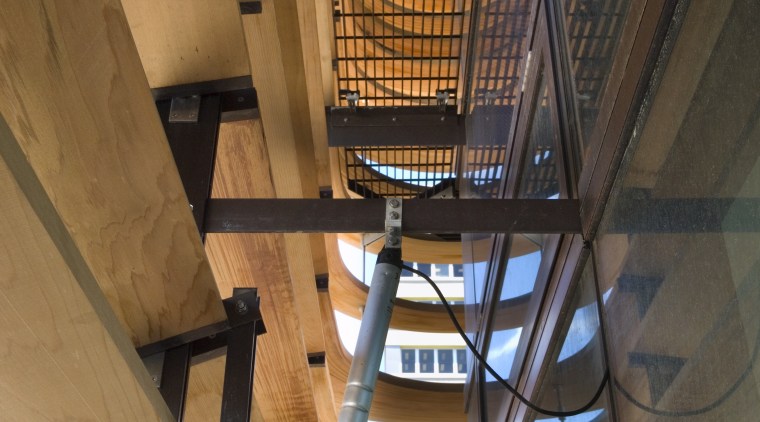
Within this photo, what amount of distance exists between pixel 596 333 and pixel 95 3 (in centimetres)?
112

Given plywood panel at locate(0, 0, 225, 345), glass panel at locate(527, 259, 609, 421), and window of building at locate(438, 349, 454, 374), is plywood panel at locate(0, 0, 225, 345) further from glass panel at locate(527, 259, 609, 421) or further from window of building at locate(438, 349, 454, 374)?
window of building at locate(438, 349, 454, 374)

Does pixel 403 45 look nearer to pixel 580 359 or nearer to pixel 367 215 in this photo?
pixel 367 215

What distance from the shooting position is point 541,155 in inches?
89.9

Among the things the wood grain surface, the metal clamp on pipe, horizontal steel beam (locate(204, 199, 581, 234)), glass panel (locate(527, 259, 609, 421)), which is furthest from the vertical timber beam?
glass panel (locate(527, 259, 609, 421))

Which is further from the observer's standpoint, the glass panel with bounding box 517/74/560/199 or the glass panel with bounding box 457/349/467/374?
the glass panel with bounding box 457/349/467/374

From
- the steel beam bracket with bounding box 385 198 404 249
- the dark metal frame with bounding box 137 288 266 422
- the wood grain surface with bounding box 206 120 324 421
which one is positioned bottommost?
the wood grain surface with bounding box 206 120 324 421

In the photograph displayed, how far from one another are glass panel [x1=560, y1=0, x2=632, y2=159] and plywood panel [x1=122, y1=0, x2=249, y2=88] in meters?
0.73

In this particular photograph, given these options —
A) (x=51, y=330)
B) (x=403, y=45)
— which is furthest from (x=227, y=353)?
(x=403, y=45)

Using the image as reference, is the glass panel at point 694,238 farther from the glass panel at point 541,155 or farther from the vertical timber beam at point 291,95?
the vertical timber beam at point 291,95

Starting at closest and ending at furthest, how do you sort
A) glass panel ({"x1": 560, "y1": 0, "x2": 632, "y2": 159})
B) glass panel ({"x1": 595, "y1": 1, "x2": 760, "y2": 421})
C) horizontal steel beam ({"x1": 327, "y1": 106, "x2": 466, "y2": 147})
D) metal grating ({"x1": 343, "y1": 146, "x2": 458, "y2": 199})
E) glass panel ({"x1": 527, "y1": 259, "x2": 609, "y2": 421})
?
glass panel ({"x1": 595, "y1": 1, "x2": 760, "y2": 421})
glass panel ({"x1": 560, "y1": 0, "x2": 632, "y2": 159})
glass panel ({"x1": 527, "y1": 259, "x2": 609, "y2": 421})
horizontal steel beam ({"x1": 327, "y1": 106, "x2": 466, "y2": 147})
metal grating ({"x1": 343, "y1": 146, "x2": 458, "y2": 199})

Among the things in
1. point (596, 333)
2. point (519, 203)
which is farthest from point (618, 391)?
point (519, 203)

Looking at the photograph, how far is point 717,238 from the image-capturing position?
114 centimetres

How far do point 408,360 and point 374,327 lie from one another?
7.20m

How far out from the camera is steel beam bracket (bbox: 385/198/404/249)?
194 centimetres
